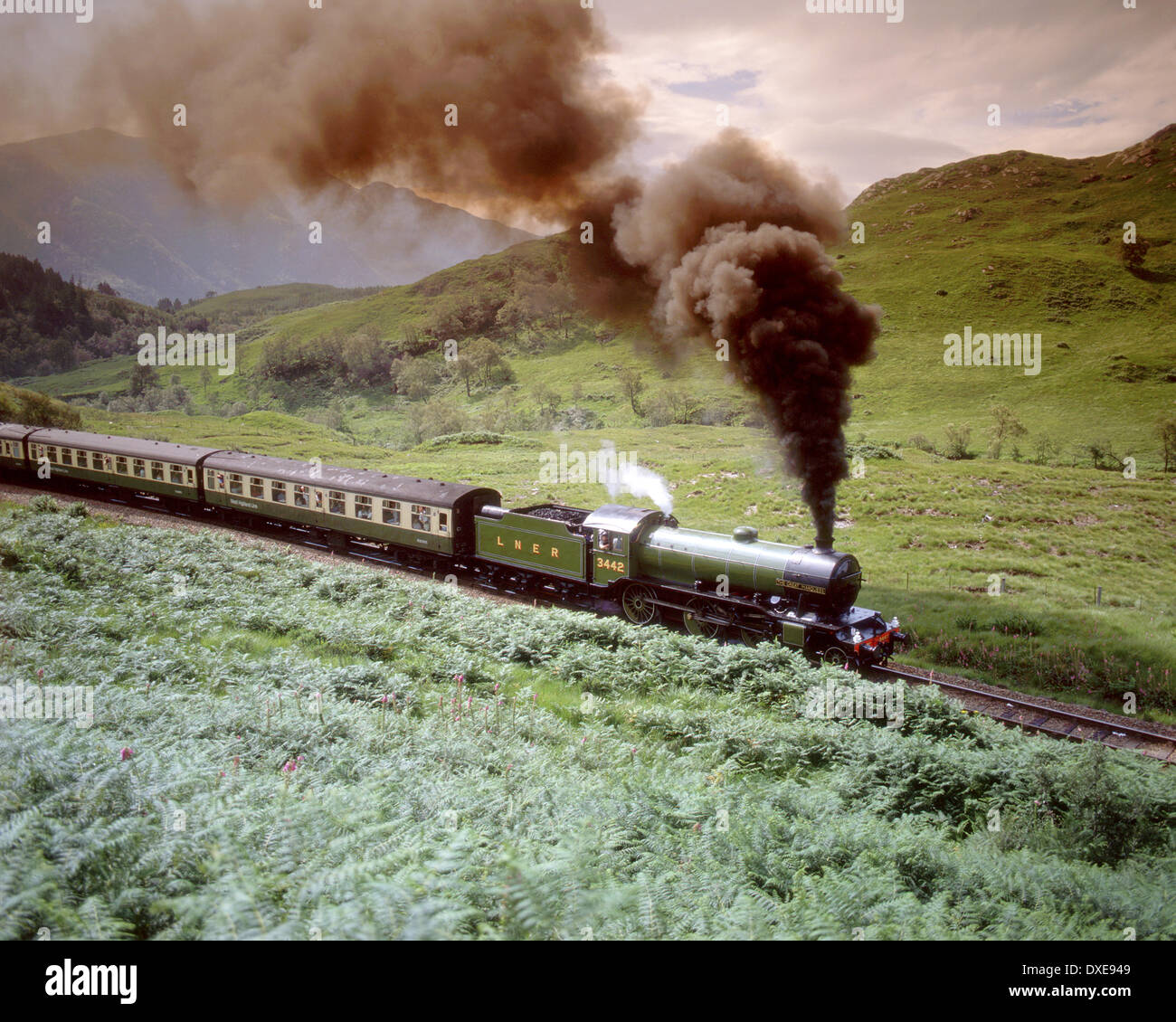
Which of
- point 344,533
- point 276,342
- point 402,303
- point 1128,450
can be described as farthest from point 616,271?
point 402,303

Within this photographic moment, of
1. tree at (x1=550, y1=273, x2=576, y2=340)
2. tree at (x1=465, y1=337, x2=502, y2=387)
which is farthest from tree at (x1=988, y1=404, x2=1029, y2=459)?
tree at (x1=550, y1=273, x2=576, y2=340)

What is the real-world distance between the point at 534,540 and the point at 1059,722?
1174 cm

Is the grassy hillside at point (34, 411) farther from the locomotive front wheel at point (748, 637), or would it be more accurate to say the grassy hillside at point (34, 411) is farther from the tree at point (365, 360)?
the locomotive front wheel at point (748, 637)

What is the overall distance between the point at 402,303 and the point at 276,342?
26.7m

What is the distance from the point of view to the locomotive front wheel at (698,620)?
15.2 m

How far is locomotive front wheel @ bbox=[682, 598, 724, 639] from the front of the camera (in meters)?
15.2

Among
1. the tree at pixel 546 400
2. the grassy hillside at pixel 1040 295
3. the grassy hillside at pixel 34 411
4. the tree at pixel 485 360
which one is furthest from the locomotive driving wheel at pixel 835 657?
the tree at pixel 485 360

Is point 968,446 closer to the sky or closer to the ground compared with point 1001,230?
closer to the ground

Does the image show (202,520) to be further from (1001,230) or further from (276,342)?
(1001,230)

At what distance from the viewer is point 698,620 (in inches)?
604

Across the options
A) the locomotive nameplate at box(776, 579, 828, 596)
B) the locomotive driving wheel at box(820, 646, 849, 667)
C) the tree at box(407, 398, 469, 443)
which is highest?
the tree at box(407, 398, 469, 443)

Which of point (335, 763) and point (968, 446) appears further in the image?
point (968, 446)

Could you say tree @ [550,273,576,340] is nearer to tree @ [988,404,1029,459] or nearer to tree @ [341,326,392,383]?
tree @ [341,326,392,383]
